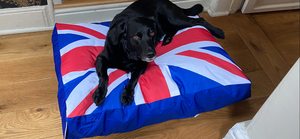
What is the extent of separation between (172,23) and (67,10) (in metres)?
0.94

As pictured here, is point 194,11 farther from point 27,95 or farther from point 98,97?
point 27,95

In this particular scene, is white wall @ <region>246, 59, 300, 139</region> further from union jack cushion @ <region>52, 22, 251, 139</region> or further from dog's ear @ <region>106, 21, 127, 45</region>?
dog's ear @ <region>106, 21, 127, 45</region>

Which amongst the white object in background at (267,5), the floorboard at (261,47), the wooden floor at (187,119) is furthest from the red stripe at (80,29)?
the white object in background at (267,5)

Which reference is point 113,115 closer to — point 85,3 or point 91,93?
point 91,93

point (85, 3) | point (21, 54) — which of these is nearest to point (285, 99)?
point (85, 3)

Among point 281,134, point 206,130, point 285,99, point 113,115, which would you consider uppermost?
point 285,99

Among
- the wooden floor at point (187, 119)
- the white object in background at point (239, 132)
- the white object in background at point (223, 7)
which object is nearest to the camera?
the white object in background at point (239, 132)

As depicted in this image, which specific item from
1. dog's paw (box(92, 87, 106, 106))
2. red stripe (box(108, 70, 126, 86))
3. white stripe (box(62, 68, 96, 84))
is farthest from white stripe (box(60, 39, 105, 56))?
dog's paw (box(92, 87, 106, 106))

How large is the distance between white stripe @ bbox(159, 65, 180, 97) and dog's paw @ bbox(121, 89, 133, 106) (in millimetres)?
234

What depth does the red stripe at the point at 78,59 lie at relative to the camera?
4.59 ft

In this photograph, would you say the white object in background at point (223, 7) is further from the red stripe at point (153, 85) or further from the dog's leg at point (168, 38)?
the red stripe at point (153, 85)

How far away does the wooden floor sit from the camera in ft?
4.65

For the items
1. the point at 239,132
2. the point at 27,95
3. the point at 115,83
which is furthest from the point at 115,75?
the point at 239,132

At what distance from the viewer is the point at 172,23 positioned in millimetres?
1754
